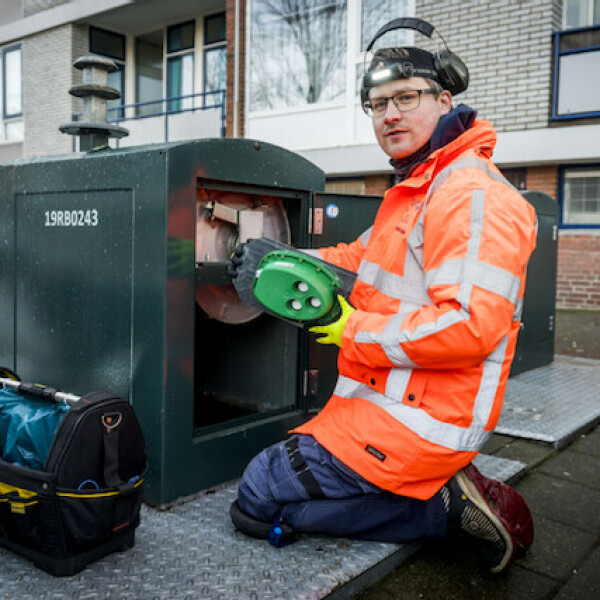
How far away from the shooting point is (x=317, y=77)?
39.2 feet

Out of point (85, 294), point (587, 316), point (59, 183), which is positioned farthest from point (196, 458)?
point (587, 316)

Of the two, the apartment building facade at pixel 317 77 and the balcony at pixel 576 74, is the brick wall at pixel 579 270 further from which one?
the balcony at pixel 576 74

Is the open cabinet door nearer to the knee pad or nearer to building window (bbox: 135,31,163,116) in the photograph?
the knee pad

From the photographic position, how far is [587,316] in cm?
→ 934

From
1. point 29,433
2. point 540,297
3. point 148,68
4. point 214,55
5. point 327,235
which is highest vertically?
point 148,68

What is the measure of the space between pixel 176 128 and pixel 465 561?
13070mm

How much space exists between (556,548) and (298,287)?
1405 millimetres

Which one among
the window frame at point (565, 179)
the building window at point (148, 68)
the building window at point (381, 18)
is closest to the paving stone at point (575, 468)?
the window frame at point (565, 179)

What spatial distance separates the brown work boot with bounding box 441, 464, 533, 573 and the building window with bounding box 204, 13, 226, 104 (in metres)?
13.4

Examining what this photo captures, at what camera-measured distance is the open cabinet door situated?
3.16 metres

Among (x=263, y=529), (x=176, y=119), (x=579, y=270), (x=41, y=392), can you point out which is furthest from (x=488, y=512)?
(x=176, y=119)

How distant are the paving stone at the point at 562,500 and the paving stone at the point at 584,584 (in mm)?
328

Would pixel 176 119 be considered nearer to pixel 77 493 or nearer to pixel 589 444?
pixel 589 444

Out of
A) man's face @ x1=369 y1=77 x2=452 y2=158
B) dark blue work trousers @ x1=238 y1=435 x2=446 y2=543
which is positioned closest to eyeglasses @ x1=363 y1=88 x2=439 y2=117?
man's face @ x1=369 y1=77 x2=452 y2=158
